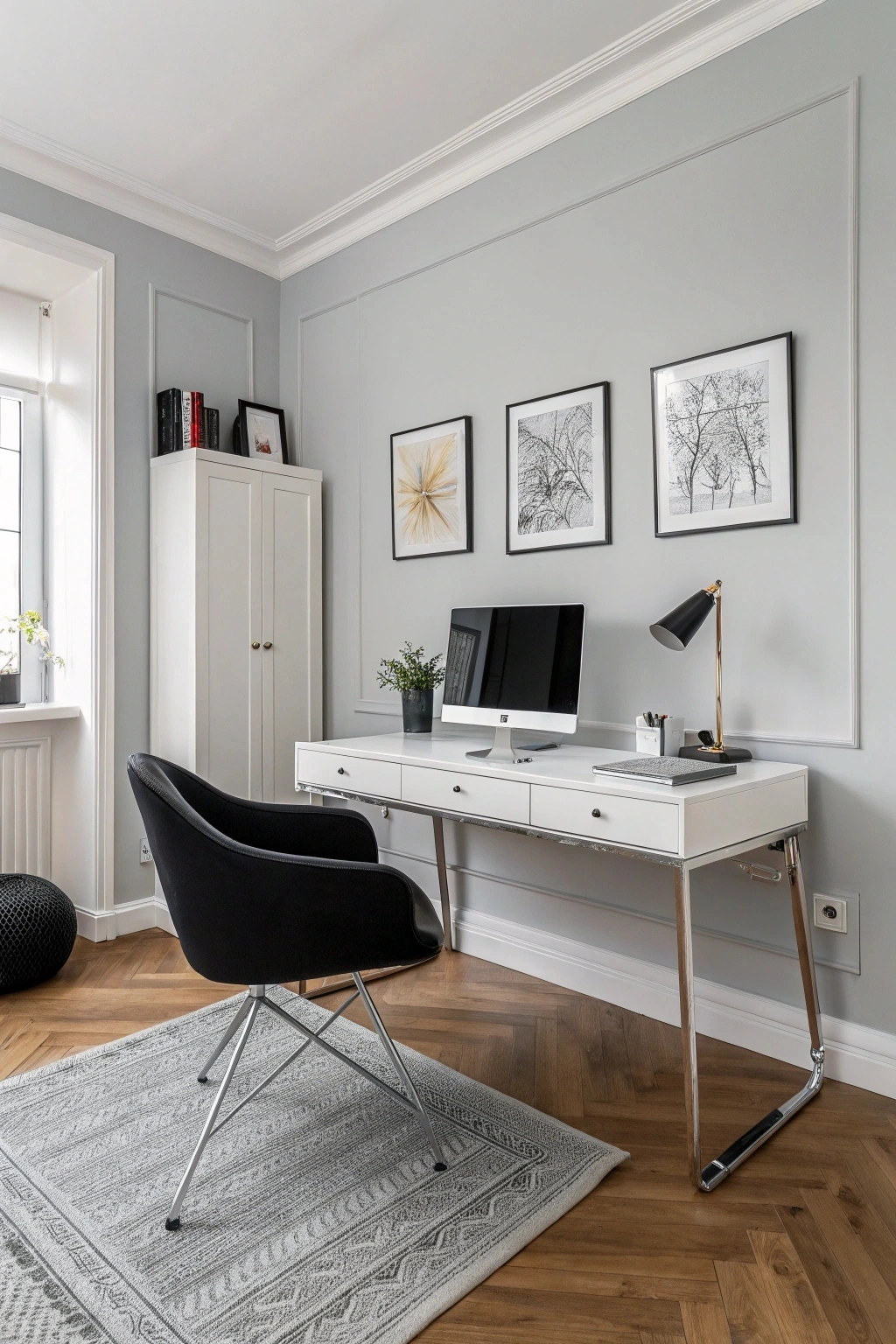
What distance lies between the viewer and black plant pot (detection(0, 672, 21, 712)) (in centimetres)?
323

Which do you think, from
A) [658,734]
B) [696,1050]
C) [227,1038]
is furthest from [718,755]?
[227,1038]

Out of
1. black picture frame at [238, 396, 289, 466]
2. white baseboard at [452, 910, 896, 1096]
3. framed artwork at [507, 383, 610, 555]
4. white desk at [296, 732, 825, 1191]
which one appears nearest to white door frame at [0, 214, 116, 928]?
black picture frame at [238, 396, 289, 466]

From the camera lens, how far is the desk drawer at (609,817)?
5.97 feet

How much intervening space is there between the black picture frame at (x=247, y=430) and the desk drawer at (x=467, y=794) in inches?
69.8

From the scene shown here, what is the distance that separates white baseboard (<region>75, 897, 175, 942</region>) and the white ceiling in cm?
272

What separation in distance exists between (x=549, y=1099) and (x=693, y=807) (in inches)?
33.9

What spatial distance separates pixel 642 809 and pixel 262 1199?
3.63ft

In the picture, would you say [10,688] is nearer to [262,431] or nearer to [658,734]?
[262,431]

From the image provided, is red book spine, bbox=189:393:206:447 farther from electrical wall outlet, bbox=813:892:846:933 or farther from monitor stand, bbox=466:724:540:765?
electrical wall outlet, bbox=813:892:846:933

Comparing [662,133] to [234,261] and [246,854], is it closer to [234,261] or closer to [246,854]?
[234,261]

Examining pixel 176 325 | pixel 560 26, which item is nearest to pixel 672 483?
pixel 560 26

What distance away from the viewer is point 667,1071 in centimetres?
223

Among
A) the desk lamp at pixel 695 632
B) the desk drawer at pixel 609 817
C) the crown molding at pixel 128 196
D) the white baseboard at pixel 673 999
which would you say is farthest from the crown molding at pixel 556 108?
the white baseboard at pixel 673 999

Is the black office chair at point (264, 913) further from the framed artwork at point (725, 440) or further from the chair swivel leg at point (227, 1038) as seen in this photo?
the framed artwork at point (725, 440)
